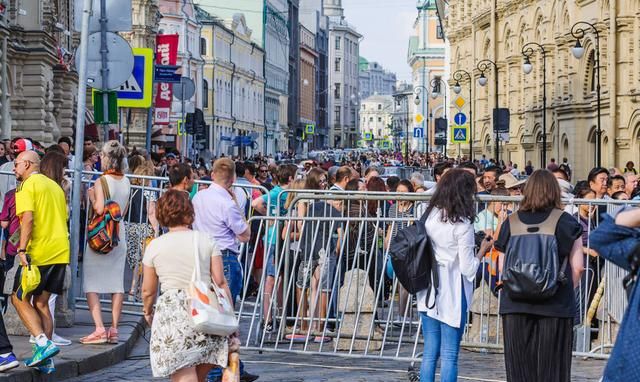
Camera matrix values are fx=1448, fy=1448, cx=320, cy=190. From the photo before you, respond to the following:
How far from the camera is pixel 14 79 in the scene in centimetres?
3944

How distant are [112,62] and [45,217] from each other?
4.02 m

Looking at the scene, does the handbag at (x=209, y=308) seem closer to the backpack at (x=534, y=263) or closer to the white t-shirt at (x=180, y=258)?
the white t-shirt at (x=180, y=258)

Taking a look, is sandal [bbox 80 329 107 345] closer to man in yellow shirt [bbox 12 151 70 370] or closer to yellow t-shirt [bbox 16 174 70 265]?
man in yellow shirt [bbox 12 151 70 370]

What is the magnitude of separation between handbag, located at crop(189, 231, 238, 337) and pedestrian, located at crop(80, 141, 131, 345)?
13.6ft

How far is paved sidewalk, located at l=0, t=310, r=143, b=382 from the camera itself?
35.1 ft

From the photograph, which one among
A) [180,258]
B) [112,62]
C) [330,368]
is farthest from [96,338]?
[180,258]

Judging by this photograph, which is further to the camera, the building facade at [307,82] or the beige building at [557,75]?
the building facade at [307,82]

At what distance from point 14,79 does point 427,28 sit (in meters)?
120

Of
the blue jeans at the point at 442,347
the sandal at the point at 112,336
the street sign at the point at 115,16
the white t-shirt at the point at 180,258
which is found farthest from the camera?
the street sign at the point at 115,16

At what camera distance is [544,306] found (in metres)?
9.16

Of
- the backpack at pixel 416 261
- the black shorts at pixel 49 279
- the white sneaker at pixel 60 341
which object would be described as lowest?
the white sneaker at pixel 60 341

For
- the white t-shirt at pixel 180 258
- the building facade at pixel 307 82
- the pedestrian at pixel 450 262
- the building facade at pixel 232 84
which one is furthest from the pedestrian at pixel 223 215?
the building facade at pixel 307 82

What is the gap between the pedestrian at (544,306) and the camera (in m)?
9.16

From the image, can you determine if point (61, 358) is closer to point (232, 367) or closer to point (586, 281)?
point (232, 367)
